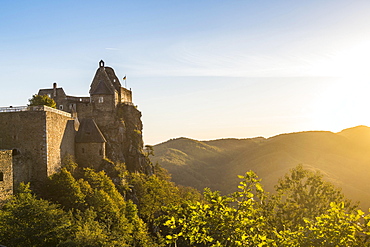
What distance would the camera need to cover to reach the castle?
42750 mm

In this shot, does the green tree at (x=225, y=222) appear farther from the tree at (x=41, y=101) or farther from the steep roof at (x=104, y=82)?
the steep roof at (x=104, y=82)

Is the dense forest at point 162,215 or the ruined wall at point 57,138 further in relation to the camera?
the ruined wall at point 57,138

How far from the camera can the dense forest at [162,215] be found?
1457 centimetres

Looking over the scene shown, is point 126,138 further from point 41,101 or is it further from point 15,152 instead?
point 15,152

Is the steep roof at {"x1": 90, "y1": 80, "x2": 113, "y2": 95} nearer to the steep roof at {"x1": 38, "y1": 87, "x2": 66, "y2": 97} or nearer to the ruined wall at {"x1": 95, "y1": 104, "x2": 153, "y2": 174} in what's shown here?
the ruined wall at {"x1": 95, "y1": 104, "x2": 153, "y2": 174}

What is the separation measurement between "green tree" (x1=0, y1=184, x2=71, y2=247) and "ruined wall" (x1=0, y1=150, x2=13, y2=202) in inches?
110

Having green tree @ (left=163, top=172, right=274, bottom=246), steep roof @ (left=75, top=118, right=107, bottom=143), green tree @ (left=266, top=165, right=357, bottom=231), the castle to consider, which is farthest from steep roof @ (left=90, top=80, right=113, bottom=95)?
green tree @ (left=163, top=172, right=274, bottom=246)

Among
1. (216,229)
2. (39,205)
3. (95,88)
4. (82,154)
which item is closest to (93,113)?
(95,88)

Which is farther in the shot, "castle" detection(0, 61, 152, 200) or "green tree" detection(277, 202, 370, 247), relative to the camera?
"castle" detection(0, 61, 152, 200)

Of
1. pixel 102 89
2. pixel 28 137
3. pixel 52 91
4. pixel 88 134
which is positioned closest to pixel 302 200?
pixel 88 134

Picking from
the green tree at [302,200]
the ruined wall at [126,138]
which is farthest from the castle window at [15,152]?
the green tree at [302,200]

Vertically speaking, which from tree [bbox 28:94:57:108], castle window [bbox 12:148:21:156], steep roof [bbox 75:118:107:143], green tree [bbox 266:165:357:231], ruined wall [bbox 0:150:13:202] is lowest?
green tree [bbox 266:165:357:231]

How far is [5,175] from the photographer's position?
3472cm

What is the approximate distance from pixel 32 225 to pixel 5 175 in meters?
8.45
